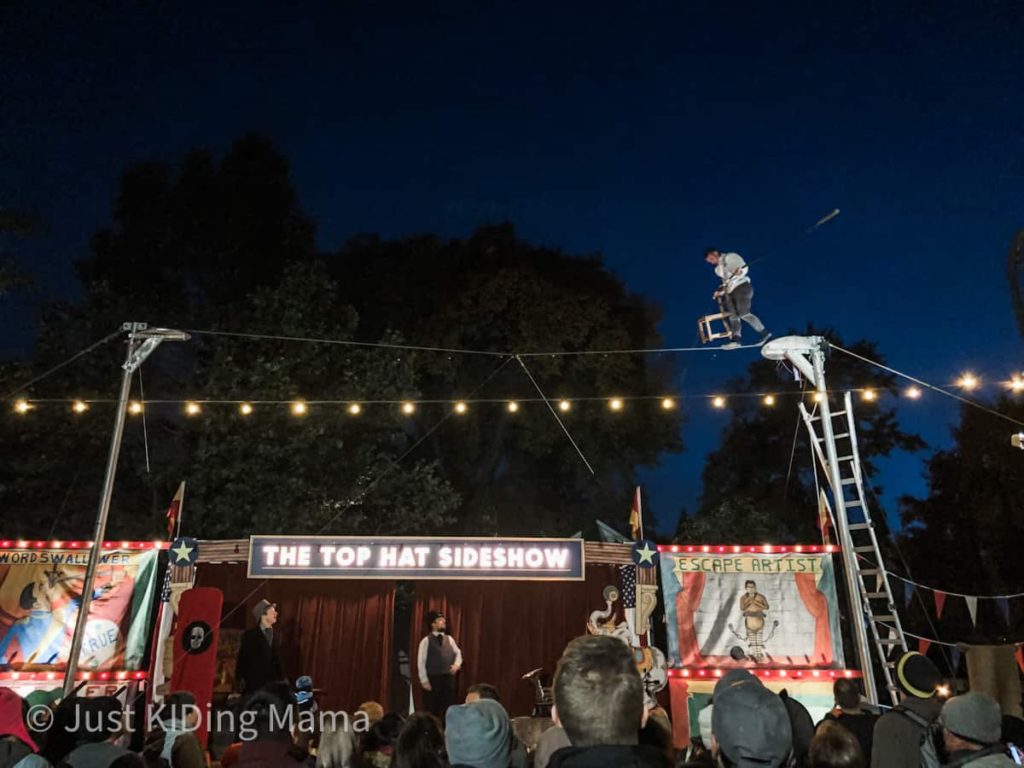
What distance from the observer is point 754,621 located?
438 inches

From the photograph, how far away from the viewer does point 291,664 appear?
1202cm

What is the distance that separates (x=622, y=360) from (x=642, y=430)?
7.24 feet

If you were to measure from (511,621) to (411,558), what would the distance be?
7.96 ft

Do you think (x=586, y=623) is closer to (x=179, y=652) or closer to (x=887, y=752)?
(x=179, y=652)

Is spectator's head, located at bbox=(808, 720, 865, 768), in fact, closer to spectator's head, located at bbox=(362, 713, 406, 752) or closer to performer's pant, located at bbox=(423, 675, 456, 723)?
spectator's head, located at bbox=(362, 713, 406, 752)

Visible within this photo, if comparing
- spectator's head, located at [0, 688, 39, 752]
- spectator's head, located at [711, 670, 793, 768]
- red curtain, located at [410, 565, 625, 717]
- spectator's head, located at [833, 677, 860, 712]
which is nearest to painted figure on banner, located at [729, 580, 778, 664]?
red curtain, located at [410, 565, 625, 717]

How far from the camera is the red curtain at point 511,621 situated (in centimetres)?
1214

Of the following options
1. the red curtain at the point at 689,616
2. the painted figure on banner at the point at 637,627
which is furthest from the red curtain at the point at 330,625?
the red curtain at the point at 689,616

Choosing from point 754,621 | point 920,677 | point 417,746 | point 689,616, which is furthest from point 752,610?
point 417,746

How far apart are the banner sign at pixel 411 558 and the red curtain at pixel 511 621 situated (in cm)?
145

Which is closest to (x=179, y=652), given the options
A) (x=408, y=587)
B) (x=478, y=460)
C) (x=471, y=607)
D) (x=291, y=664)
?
(x=291, y=664)

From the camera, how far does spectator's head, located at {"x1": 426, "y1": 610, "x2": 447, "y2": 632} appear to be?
11.5 metres

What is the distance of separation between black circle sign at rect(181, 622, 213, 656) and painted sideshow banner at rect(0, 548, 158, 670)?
656 mm

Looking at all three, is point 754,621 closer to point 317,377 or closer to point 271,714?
point 271,714
